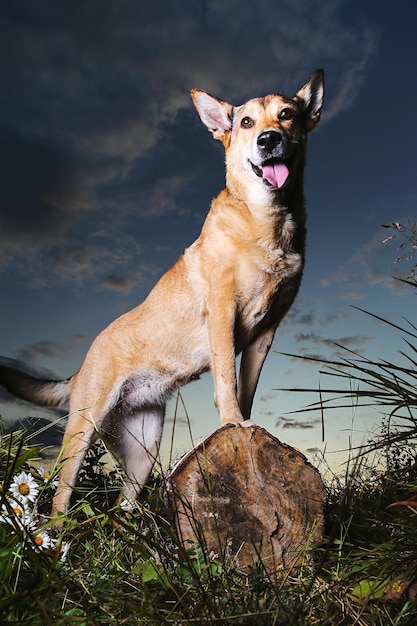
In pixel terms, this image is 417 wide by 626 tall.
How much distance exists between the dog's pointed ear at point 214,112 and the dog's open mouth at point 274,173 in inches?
21.9

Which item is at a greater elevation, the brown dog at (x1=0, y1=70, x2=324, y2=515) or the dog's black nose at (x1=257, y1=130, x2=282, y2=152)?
the dog's black nose at (x1=257, y1=130, x2=282, y2=152)

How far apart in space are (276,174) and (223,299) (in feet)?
3.29

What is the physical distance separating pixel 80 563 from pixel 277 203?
2.71 metres

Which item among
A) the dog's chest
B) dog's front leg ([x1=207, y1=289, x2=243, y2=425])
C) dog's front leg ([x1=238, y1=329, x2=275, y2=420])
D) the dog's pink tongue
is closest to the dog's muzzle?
the dog's pink tongue

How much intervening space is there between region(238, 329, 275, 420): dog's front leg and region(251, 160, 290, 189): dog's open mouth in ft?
3.68

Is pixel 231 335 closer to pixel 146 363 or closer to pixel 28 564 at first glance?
pixel 146 363

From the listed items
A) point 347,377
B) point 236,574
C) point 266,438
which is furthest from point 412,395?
point 236,574

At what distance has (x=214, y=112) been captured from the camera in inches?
174

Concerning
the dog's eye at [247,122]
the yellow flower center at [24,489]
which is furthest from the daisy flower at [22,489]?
the dog's eye at [247,122]

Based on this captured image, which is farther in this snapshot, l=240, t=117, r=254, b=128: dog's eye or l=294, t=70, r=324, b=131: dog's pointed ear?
l=294, t=70, r=324, b=131: dog's pointed ear

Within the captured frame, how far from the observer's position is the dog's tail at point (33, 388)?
4906mm

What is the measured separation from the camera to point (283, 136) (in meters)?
3.92

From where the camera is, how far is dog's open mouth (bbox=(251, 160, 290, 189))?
4020mm

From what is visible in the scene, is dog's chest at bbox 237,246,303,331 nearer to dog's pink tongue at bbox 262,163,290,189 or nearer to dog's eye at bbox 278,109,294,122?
dog's pink tongue at bbox 262,163,290,189
